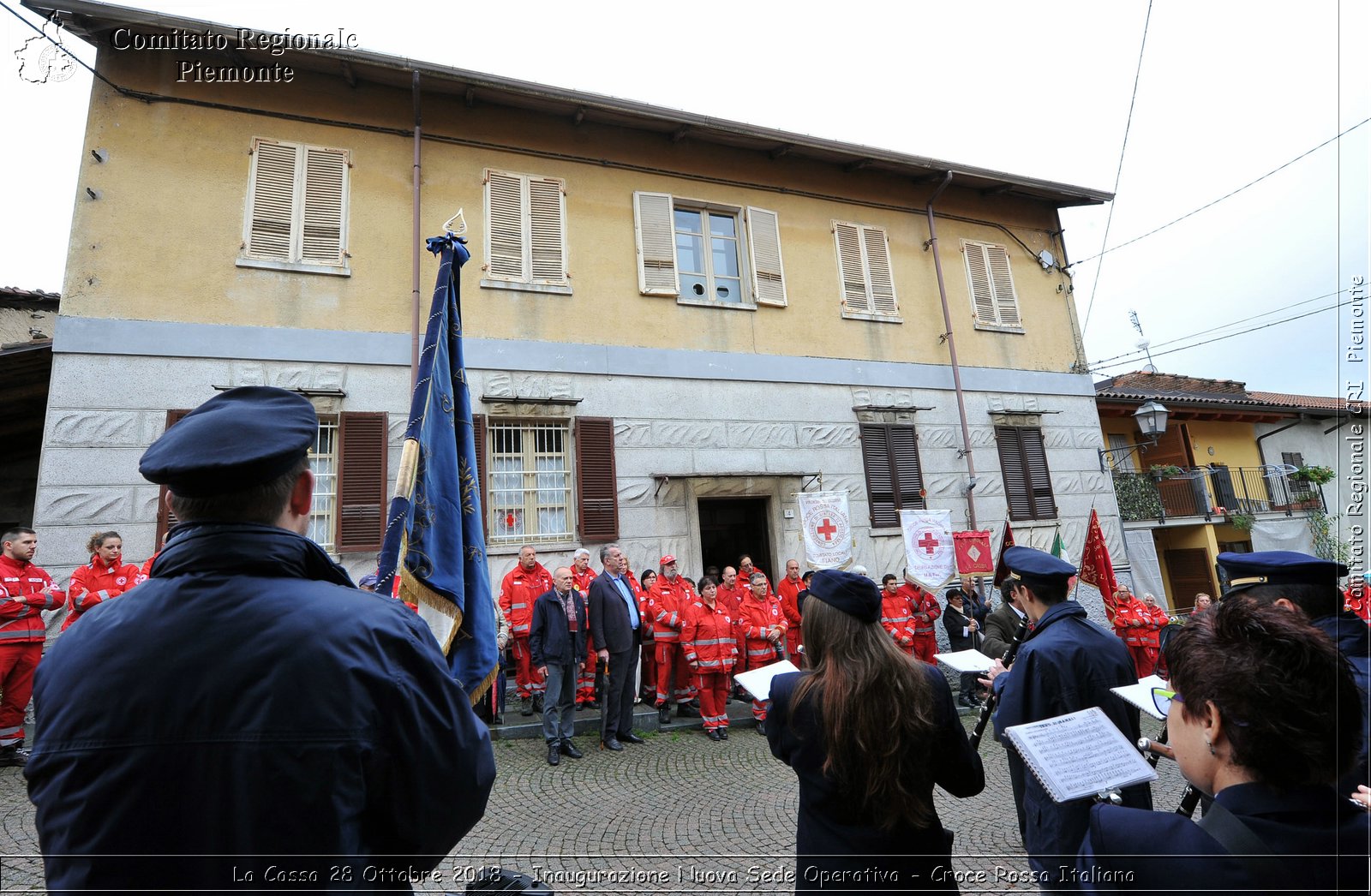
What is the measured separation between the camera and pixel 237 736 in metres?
1.29

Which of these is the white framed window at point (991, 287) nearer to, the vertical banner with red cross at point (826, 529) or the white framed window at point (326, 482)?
the vertical banner with red cross at point (826, 529)

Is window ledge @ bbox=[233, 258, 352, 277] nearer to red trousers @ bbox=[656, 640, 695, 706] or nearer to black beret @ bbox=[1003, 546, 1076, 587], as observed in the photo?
red trousers @ bbox=[656, 640, 695, 706]

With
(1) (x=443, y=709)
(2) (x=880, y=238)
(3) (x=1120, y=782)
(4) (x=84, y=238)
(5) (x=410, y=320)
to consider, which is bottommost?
(3) (x=1120, y=782)

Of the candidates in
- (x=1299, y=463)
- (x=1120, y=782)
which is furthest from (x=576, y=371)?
(x=1299, y=463)

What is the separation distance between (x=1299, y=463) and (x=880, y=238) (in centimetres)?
1917

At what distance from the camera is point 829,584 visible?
2.51m

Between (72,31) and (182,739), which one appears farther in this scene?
(72,31)

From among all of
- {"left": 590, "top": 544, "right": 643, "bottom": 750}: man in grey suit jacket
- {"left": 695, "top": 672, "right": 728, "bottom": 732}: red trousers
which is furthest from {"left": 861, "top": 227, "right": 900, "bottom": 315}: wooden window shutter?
{"left": 590, "top": 544, "right": 643, "bottom": 750}: man in grey suit jacket

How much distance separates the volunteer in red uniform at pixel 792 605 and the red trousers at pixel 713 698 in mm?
1661

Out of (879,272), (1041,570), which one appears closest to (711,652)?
(1041,570)

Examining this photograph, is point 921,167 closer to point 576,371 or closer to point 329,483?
point 576,371

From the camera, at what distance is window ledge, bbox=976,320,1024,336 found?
13867 millimetres

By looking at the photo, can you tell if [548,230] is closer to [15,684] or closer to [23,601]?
[23,601]

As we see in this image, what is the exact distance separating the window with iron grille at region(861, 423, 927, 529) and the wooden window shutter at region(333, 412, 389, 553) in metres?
7.98
